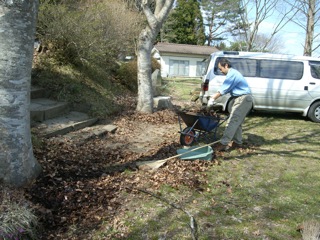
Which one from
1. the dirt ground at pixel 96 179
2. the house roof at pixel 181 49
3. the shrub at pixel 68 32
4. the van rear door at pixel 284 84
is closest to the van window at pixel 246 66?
A: the van rear door at pixel 284 84

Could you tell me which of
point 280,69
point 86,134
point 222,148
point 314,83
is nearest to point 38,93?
point 86,134

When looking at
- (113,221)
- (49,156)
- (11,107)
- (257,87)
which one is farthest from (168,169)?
(257,87)

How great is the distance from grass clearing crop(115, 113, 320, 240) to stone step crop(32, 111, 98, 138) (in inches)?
112

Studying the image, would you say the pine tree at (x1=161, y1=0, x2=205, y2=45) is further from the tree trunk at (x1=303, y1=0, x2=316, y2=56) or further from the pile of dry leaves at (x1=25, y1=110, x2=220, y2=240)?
the pile of dry leaves at (x1=25, y1=110, x2=220, y2=240)

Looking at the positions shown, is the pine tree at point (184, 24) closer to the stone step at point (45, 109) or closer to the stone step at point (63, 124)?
the stone step at point (45, 109)

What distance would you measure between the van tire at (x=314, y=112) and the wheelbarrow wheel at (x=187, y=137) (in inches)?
204

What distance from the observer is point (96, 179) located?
169 inches

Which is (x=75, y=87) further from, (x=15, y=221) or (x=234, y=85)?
(x=15, y=221)

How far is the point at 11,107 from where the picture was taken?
3324mm

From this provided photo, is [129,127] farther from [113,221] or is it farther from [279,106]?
[279,106]

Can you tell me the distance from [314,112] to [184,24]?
37612 millimetres

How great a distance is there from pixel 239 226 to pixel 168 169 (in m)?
1.61

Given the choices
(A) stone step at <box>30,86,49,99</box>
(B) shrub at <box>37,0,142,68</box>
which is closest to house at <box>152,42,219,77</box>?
(B) shrub at <box>37,0,142,68</box>

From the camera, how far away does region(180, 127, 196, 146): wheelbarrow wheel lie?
6.09m
